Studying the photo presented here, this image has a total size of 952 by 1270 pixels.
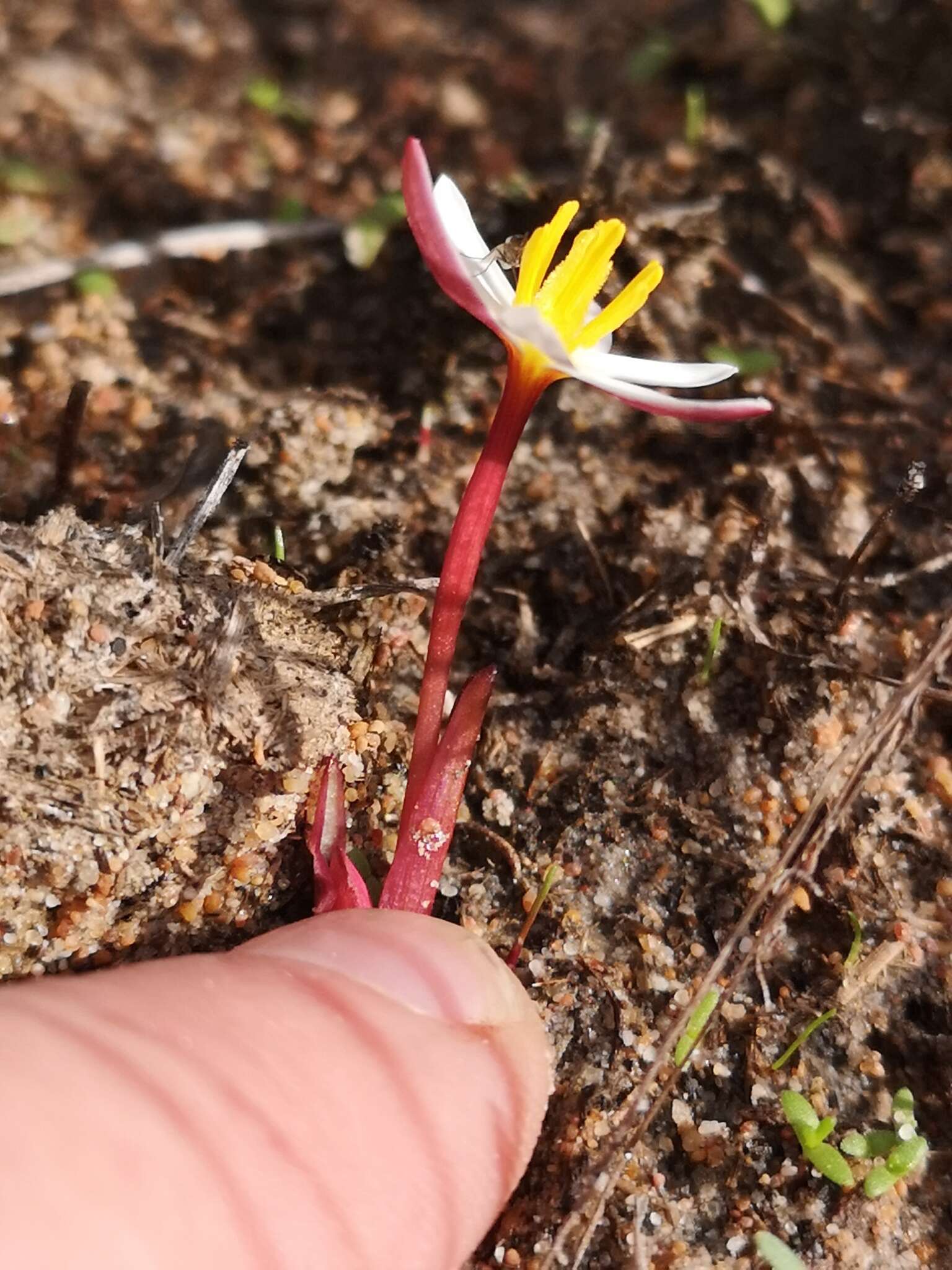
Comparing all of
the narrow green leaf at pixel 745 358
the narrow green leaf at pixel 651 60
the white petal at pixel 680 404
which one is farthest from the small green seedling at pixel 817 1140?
the narrow green leaf at pixel 651 60

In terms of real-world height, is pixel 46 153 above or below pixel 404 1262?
above

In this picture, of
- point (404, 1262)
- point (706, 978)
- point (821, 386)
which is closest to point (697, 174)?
point (821, 386)

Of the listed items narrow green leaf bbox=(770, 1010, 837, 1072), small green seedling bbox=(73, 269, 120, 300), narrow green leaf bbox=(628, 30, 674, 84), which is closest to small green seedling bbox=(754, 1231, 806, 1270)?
narrow green leaf bbox=(770, 1010, 837, 1072)

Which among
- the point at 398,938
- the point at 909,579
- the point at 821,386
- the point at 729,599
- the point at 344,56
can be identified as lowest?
the point at 398,938

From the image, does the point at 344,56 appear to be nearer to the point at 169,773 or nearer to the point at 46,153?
the point at 46,153

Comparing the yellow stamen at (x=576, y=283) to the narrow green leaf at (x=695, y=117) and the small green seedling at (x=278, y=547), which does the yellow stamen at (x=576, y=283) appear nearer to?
the small green seedling at (x=278, y=547)

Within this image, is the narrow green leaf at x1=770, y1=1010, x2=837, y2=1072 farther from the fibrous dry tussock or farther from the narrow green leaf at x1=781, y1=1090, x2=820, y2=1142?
the fibrous dry tussock

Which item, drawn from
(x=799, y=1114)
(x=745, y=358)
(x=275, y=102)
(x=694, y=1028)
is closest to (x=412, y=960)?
(x=694, y=1028)
